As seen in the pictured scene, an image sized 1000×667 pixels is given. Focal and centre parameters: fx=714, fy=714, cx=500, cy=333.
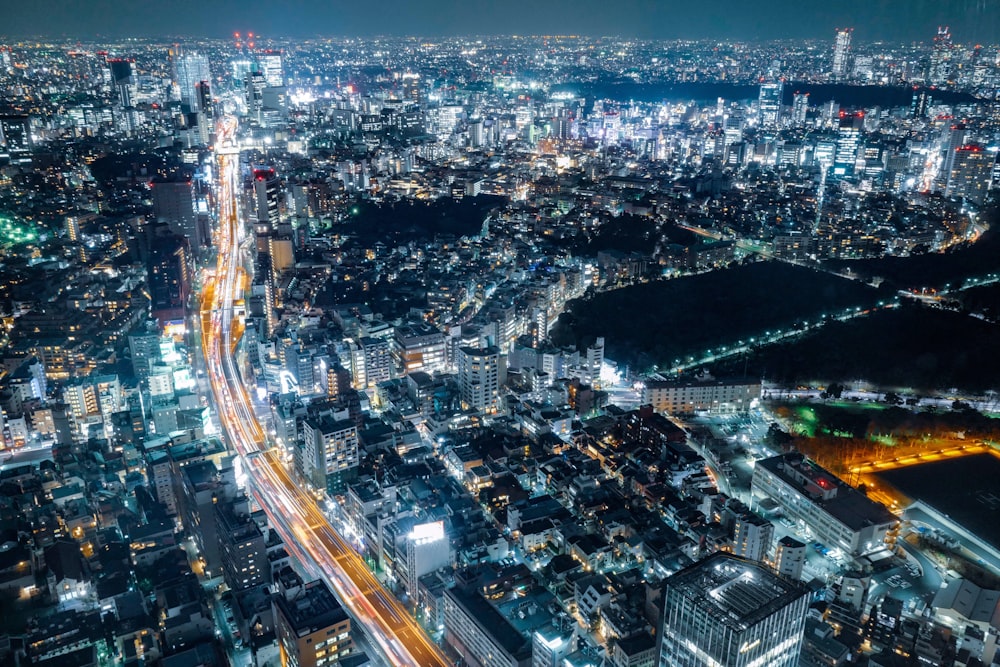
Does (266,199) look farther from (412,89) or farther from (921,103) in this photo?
(921,103)

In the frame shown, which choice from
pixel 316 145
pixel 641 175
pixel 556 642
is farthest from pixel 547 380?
pixel 316 145

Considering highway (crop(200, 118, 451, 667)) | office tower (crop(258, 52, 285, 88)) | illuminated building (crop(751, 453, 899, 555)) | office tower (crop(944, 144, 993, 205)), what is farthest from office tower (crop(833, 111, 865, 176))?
office tower (crop(258, 52, 285, 88))

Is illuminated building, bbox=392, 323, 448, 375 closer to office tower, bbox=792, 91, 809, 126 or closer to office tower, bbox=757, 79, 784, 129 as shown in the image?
office tower, bbox=757, 79, 784, 129

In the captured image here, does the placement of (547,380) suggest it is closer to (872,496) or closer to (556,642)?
(872,496)

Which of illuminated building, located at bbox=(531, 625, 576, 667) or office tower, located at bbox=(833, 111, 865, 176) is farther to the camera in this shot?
office tower, located at bbox=(833, 111, 865, 176)

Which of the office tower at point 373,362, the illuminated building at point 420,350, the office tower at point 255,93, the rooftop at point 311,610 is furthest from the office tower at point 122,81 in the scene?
the rooftop at point 311,610

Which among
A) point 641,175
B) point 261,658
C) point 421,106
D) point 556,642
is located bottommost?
point 261,658
